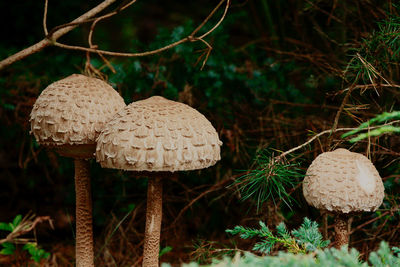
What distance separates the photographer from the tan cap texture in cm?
216

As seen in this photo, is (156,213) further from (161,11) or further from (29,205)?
(161,11)

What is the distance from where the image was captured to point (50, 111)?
2.18 m

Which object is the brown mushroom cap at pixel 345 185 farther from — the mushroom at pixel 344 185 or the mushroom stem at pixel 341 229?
the mushroom stem at pixel 341 229

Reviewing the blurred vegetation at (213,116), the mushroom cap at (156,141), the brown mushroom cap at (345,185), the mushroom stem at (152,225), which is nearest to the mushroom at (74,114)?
the mushroom cap at (156,141)

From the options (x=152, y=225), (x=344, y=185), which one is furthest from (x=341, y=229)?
(x=152, y=225)

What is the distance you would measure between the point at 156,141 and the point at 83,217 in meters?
0.95

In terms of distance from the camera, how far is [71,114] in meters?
2.15

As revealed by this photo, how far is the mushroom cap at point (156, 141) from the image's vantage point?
6.35ft

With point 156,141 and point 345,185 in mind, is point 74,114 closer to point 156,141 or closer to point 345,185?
point 156,141

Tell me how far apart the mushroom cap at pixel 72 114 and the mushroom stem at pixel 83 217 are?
0.28 meters

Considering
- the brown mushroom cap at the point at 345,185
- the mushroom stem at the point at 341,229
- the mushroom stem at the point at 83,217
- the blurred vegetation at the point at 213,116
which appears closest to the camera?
the brown mushroom cap at the point at 345,185

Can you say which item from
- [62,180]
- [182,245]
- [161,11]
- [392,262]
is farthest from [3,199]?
[161,11]

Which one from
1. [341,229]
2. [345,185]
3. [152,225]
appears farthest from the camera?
[152,225]

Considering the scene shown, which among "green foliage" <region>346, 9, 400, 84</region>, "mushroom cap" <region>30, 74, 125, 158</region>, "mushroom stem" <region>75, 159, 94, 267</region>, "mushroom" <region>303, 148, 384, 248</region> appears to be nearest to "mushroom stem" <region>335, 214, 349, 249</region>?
"mushroom" <region>303, 148, 384, 248</region>
